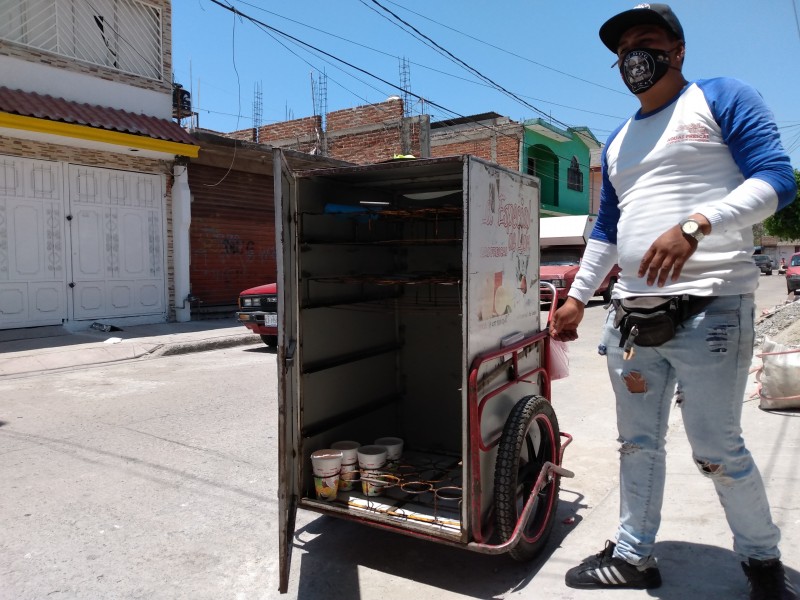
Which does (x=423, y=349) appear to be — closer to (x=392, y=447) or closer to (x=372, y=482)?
(x=392, y=447)

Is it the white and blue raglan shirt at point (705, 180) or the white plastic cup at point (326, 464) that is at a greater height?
the white and blue raglan shirt at point (705, 180)

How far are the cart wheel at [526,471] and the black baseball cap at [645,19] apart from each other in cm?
177

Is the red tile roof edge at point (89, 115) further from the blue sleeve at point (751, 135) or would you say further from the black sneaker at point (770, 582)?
the black sneaker at point (770, 582)

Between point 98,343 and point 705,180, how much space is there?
10240 mm

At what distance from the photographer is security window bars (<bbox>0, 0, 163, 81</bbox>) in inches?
447

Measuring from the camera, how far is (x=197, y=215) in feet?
46.7

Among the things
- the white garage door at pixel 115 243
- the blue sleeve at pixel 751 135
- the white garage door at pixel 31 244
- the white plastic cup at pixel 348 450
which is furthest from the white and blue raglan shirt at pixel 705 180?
the white garage door at pixel 115 243

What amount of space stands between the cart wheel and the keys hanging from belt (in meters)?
0.71

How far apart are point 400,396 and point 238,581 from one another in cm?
178

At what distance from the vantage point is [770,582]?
256 centimetres

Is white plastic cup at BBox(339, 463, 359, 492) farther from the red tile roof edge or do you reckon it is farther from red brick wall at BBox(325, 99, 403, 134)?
Answer: red brick wall at BBox(325, 99, 403, 134)

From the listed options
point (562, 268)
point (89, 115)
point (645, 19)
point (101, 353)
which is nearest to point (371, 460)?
point (645, 19)

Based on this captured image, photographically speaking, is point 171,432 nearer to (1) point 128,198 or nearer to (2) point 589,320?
(1) point 128,198

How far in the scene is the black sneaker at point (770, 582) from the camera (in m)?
2.54
